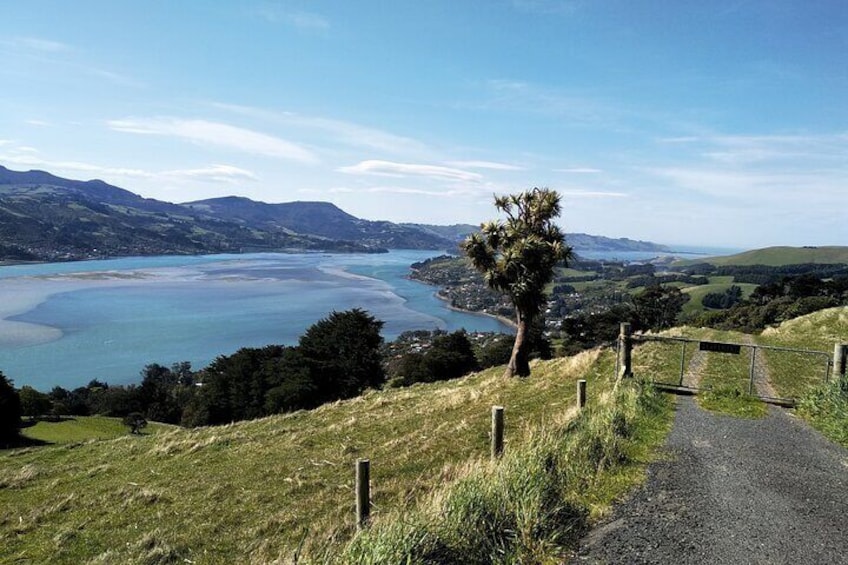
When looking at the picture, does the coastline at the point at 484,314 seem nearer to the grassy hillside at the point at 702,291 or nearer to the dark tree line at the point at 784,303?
the grassy hillside at the point at 702,291

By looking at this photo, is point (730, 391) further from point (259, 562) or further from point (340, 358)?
point (340, 358)

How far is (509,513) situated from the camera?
6.67m

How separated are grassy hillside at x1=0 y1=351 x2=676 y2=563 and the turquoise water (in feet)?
231

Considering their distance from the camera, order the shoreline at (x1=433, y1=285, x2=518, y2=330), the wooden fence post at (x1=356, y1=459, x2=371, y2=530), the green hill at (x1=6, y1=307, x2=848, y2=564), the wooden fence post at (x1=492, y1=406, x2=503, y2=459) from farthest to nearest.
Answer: the shoreline at (x1=433, y1=285, x2=518, y2=330) → the wooden fence post at (x1=492, y1=406, x2=503, y2=459) → the green hill at (x1=6, y1=307, x2=848, y2=564) → the wooden fence post at (x1=356, y1=459, x2=371, y2=530)

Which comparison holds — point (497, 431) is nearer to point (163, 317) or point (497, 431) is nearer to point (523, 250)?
point (523, 250)

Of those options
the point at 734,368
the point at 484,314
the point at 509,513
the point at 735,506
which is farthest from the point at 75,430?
the point at 484,314

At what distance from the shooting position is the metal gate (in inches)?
571

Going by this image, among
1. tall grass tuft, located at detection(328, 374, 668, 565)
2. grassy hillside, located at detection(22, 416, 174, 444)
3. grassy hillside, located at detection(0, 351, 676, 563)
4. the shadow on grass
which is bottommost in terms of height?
grassy hillside, located at detection(22, 416, 174, 444)

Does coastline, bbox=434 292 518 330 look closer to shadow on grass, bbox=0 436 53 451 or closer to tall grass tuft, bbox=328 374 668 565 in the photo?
shadow on grass, bbox=0 436 53 451

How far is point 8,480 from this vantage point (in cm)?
1603

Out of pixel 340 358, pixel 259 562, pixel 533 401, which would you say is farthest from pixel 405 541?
pixel 340 358

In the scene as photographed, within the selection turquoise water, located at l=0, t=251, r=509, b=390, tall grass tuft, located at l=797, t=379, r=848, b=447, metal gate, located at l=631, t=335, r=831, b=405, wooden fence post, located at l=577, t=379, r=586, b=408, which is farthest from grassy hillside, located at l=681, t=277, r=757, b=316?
wooden fence post, located at l=577, t=379, r=586, b=408

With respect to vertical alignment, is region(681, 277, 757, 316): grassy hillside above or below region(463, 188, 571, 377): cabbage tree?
below

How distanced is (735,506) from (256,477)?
1034 centimetres
